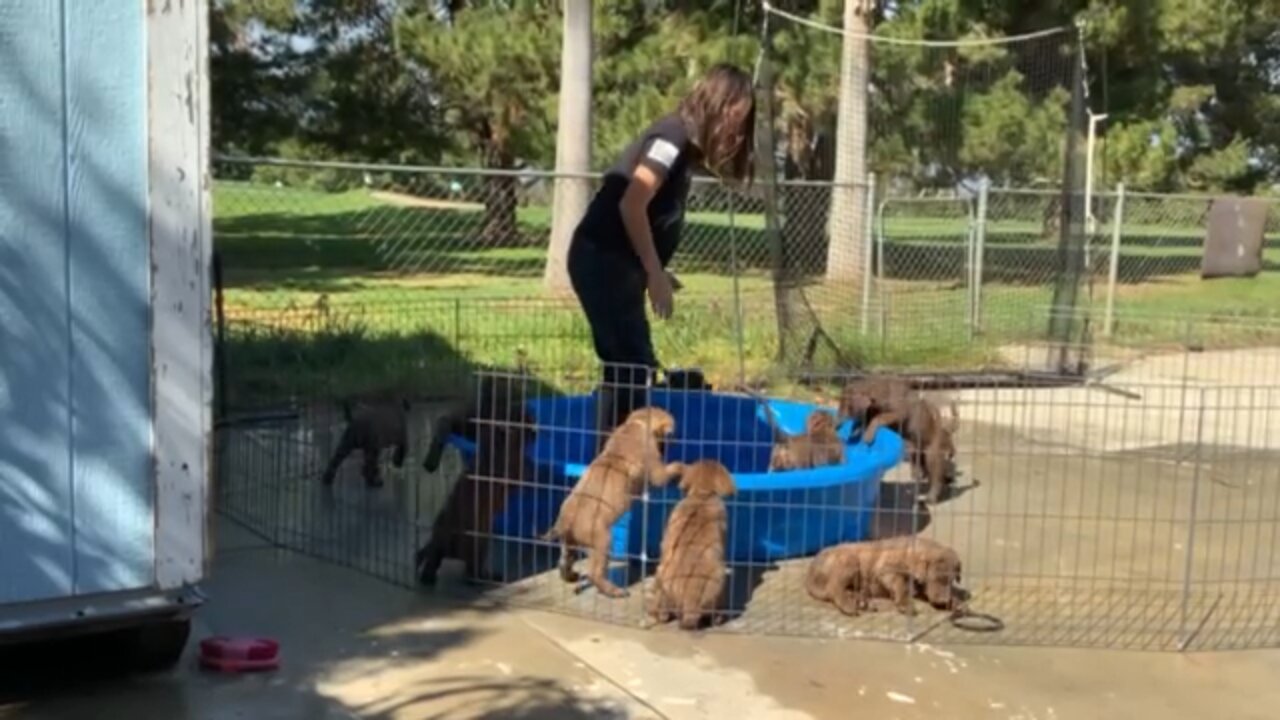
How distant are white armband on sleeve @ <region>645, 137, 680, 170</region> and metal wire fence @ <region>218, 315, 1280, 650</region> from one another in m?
1.04

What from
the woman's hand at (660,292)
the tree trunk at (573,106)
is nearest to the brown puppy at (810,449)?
the woman's hand at (660,292)

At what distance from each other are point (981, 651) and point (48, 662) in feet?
10.3

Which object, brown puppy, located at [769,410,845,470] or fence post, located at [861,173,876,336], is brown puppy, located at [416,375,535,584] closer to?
brown puppy, located at [769,410,845,470]

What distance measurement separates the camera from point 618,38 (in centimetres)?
2016

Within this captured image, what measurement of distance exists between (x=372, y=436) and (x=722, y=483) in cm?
219

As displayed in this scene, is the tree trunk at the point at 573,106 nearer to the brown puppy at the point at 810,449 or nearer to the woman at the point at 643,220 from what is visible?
the brown puppy at the point at 810,449

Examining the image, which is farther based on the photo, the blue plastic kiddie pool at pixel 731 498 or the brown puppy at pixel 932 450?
the brown puppy at pixel 932 450

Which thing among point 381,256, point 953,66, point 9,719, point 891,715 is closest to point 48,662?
point 9,719

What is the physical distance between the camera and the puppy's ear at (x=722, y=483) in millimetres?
5191

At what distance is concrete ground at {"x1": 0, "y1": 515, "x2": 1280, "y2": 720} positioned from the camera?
14.3 ft

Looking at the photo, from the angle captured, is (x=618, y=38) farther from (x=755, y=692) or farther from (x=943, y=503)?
(x=755, y=692)

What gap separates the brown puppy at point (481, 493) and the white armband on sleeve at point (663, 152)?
3.39ft

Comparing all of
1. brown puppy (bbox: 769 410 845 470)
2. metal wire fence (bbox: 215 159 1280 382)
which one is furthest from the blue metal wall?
metal wire fence (bbox: 215 159 1280 382)

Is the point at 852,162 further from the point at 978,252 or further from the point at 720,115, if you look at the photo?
the point at 720,115
